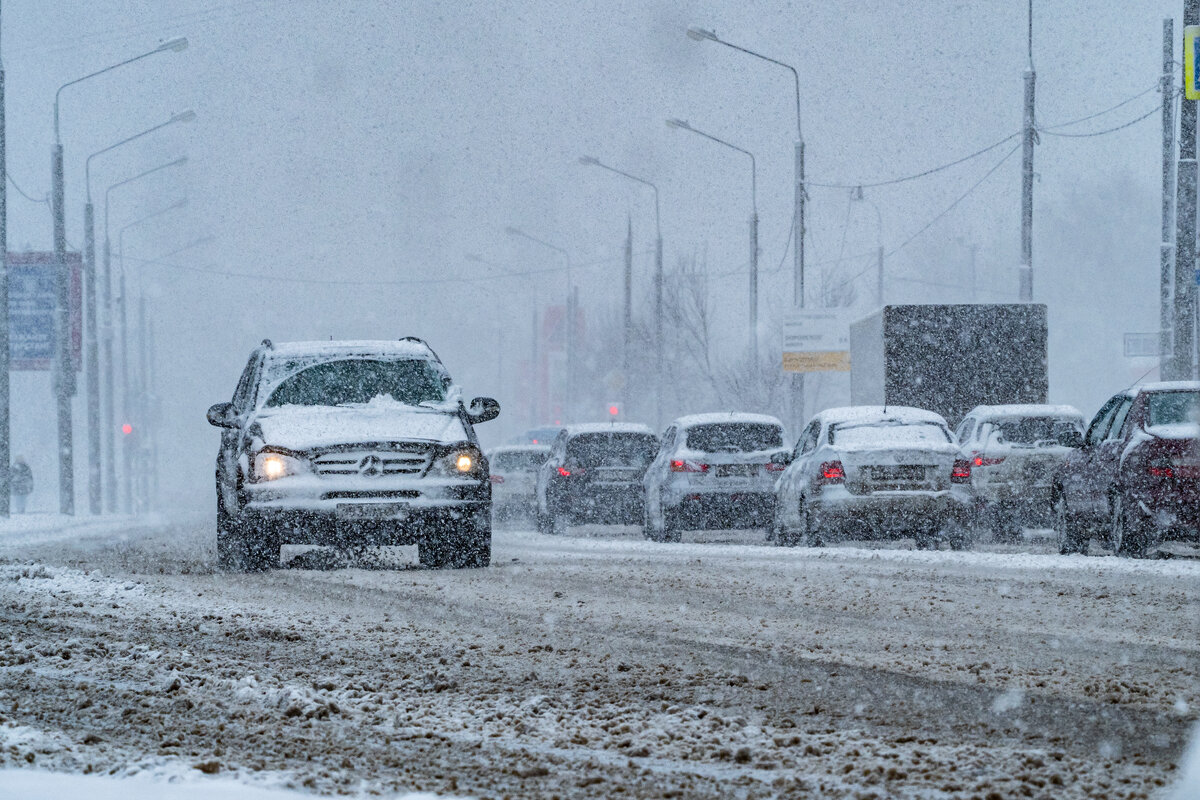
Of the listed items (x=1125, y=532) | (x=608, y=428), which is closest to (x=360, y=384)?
(x=1125, y=532)

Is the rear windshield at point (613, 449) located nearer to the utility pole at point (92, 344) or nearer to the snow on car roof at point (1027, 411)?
the snow on car roof at point (1027, 411)

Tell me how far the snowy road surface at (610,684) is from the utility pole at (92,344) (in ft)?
110

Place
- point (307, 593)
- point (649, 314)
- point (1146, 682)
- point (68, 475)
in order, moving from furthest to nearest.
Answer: point (649, 314) → point (68, 475) → point (307, 593) → point (1146, 682)

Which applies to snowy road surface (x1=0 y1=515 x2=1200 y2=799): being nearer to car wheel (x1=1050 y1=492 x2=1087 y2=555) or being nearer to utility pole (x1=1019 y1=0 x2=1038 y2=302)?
car wheel (x1=1050 y1=492 x2=1087 y2=555)

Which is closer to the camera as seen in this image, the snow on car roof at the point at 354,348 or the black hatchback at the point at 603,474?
the snow on car roof at the point at 354,348

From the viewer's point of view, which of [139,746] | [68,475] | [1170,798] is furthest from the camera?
[68,475]

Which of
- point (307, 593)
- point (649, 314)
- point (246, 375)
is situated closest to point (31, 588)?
point (307, 593)

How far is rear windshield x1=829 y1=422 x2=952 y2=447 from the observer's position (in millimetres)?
18688

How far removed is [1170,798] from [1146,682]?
255 cm

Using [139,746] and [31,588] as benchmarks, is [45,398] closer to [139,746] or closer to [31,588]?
[31,588]

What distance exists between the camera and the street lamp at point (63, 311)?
37312mm

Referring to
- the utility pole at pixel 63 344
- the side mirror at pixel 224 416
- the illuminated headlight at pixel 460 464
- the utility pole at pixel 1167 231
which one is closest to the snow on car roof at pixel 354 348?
the side mirror at pixel 224 416

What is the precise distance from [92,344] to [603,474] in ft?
79.2

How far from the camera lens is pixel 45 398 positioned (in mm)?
115750
